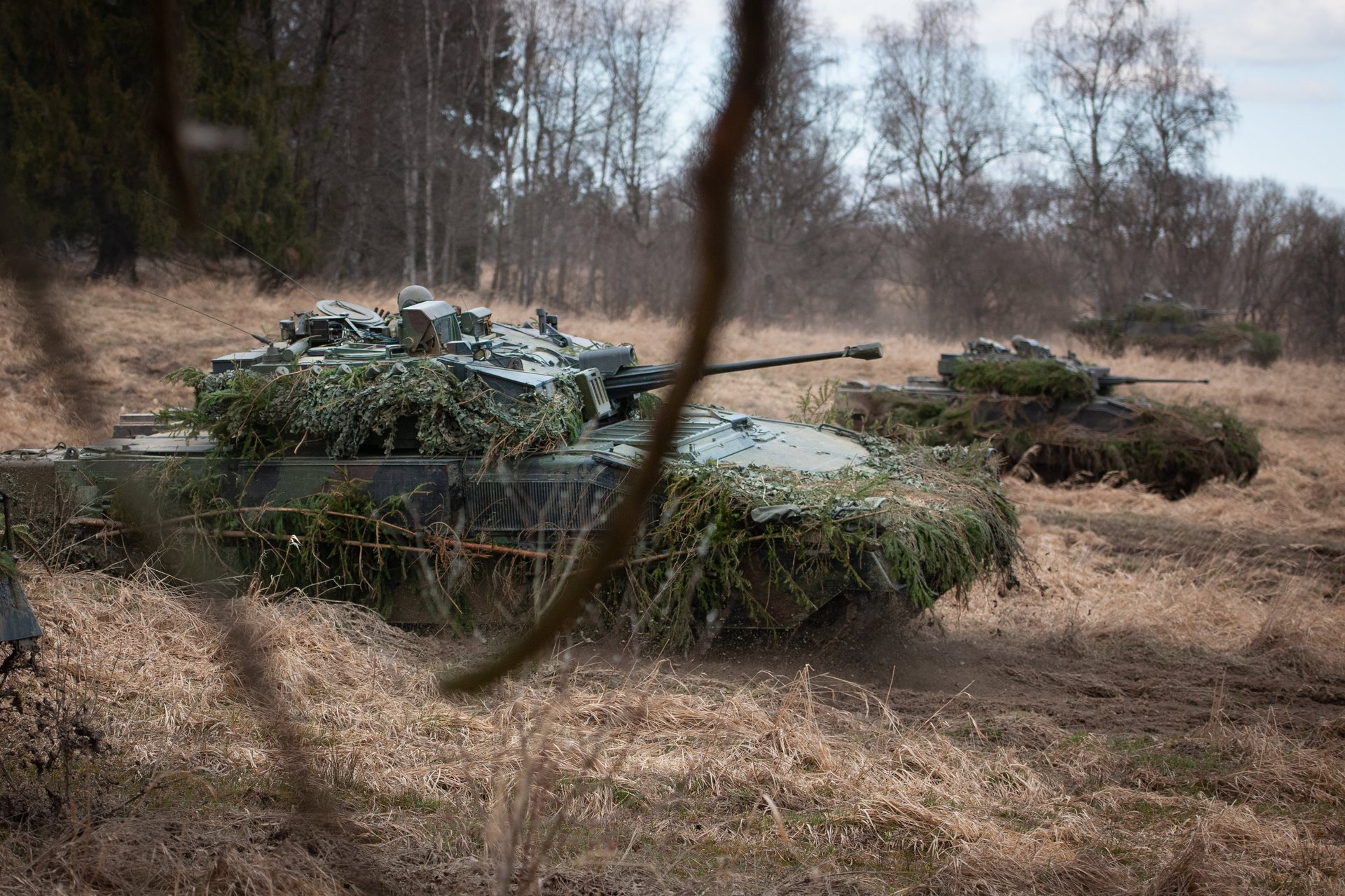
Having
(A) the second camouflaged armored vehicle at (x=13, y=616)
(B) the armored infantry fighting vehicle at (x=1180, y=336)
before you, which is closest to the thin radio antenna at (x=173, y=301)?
(A) the second camouflaged armored vehicle at (x=13, y=616)

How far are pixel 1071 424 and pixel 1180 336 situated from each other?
1348 cm

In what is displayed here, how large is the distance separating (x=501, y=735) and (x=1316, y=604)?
6076mm

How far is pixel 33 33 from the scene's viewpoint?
0.99m

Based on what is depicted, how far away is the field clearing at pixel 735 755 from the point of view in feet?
10.8

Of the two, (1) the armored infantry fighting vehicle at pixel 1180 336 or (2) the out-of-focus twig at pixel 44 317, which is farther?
(1) the armored infantry fighting vehicle at pixel 1180 336

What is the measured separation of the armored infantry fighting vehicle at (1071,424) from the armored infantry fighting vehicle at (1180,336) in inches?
454

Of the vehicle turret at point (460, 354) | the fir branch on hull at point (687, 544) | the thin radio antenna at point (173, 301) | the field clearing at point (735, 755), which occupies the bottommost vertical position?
the field clearing at point (735, 755)

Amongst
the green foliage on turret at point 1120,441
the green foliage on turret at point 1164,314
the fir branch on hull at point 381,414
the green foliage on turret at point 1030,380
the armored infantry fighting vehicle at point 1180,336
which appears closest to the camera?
the fir branch on hull at point 381,414

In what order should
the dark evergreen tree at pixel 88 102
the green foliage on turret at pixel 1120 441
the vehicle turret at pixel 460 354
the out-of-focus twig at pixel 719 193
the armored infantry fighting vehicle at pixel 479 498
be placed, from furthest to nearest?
the green foliage on turret at pixel 1120 441, the vehicle turret at pixel 460 354, the armored infantry fighting vehicle at pixel 479 498, the dark evergreen tree at pixel 88 102, the out-of-focus twig at pixel 719 193

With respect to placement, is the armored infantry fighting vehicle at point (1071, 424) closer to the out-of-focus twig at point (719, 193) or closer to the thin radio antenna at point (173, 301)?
the thin radio antenna at point (173, 301)

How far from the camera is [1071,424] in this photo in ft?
43.7

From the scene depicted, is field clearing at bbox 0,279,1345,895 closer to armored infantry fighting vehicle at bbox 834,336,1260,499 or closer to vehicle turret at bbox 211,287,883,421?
vehicle turret at bbox 211,287,883,421

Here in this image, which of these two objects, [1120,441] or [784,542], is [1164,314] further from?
[784,542]

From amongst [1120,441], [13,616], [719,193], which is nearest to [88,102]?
[719,193]
